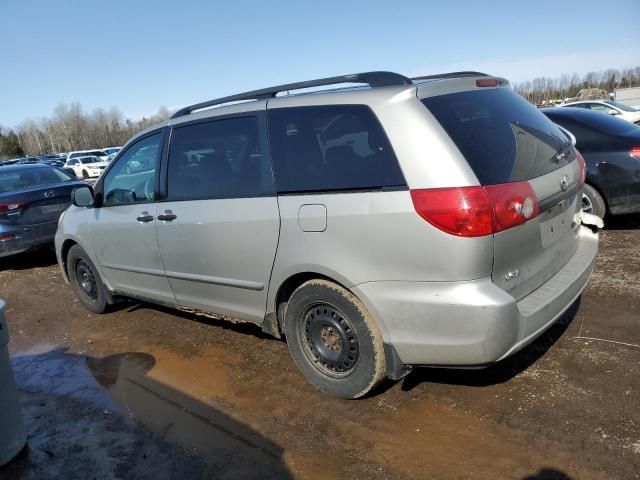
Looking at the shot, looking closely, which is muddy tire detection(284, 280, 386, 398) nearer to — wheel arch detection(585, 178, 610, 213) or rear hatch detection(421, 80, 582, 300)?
rear hatch detection(421, 80, 582, 300)

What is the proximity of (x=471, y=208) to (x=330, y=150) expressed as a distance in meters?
0.98

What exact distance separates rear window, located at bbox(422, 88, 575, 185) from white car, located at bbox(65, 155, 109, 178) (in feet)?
107

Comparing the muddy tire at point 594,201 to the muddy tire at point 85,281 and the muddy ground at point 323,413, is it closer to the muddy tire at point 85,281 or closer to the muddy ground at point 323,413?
the muddy ground at point 323,413

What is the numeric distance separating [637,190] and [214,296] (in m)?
4.91

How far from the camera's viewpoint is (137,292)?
486 centimetres

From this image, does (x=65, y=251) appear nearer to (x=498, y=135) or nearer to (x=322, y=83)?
(x=322, y=83)

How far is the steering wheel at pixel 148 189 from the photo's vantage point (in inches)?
170

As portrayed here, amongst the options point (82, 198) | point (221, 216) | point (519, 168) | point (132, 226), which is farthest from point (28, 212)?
point (519, 168)

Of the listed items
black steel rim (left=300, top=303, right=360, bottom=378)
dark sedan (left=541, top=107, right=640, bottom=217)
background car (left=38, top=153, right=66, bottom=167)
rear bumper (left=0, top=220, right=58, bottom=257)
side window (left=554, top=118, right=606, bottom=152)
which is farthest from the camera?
background car (left=38, top=153, right=66, bottom=167)

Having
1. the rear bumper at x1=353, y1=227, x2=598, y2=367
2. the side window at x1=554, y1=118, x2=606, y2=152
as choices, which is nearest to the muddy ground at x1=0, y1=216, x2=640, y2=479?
the rear bumper at x1=353, y1=227, x2=598, y2=367

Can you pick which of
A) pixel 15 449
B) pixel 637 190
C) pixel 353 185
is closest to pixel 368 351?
pixel 353 185

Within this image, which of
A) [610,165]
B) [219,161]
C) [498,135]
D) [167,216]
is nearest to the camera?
[498,135]

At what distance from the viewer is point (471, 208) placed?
2584 mm

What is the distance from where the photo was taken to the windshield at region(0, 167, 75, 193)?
27.7 feet
